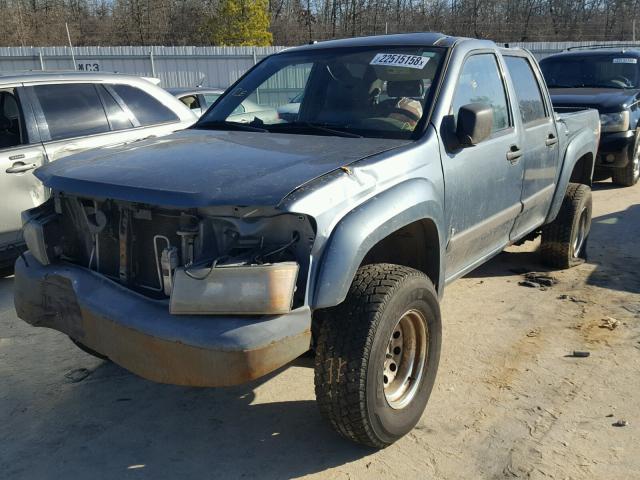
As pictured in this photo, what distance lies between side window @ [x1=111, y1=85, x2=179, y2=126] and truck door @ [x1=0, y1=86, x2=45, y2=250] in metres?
0.92

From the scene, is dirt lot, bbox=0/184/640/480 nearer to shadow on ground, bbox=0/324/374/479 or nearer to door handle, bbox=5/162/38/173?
shadow on ground, bbox=0/324/374/479

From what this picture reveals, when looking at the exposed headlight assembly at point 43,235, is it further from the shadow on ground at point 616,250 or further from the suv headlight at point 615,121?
the suv headlight at point 615,121

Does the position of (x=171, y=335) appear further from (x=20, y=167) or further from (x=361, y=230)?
(x=20, y=167)

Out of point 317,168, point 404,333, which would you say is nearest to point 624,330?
point 404,333

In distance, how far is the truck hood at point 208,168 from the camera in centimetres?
239

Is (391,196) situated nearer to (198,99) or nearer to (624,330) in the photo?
(624,330)

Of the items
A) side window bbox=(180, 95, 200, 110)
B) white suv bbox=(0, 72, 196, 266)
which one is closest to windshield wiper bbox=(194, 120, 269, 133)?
white suv bbox=(0, 72, 196, 266)

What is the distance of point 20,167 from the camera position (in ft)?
16.7

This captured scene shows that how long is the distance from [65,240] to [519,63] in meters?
3.45

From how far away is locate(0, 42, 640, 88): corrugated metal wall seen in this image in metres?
20.0

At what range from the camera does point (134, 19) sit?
44.2 meters

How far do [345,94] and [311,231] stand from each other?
157 centimetres

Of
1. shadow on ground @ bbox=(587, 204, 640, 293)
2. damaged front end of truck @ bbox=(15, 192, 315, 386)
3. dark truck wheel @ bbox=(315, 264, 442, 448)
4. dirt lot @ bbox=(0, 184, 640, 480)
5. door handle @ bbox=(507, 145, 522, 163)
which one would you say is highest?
door handle @ bbox=(507, 145, 522, 163)

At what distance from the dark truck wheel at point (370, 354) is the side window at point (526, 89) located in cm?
208
